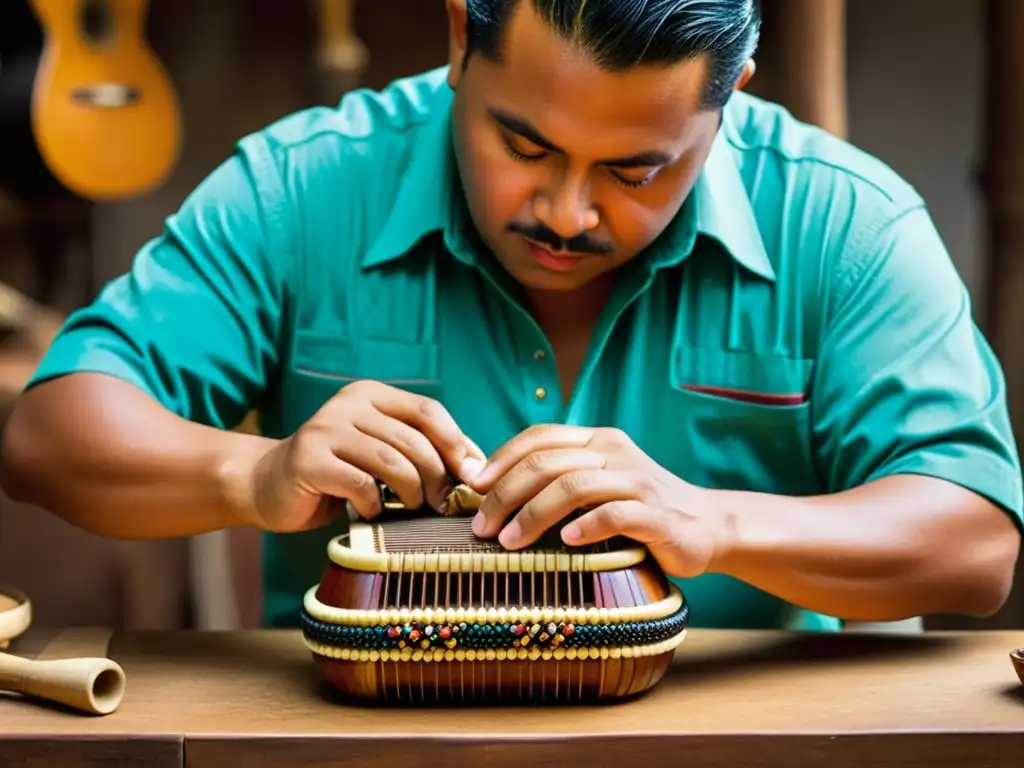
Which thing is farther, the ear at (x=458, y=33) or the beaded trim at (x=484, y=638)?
the ear at (x=458, y=33)

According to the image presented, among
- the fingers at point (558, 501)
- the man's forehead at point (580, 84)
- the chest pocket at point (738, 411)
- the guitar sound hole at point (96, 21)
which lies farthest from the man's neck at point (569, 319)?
the guitar sound hole at point (96, 21)

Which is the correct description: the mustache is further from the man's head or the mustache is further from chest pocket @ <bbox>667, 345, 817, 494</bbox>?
chest pocket @ <bbox>667, 345, 817, 494</bbox>

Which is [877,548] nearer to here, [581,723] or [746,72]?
[581,723]

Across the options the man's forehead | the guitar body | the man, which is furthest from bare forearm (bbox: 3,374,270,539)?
the guitar body

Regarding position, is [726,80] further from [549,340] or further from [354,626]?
[354,626]

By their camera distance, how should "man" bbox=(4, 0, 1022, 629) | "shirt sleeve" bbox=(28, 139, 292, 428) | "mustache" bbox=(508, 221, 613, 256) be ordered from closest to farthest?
"man" bbox=(4, 0, 1022, 629), "mustache" bbox=(508, 221, 613, 256), "shirt sleeve" bbox=(28, 139, 292, 428)

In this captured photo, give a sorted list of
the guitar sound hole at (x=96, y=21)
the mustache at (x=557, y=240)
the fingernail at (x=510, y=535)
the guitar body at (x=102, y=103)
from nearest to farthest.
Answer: the fingernail at (x=510, y=535) < the mustache at (x=557, y=240) < the guitar body at (x=102, y=103) < the guitar sound hole at (x=96, y=21)

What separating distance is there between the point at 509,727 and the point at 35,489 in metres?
0.67

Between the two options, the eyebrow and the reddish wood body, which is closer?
the reddish wood body

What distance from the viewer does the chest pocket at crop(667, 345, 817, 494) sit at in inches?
67.4

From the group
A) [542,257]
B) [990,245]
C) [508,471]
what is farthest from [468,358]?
[990,245]

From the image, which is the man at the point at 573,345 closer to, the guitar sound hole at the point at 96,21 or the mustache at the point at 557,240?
the mustache at the point at 557,240

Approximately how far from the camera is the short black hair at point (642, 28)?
4.57 feet

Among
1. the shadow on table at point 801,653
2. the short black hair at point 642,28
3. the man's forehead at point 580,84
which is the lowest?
the shadow on table at point 801,653
